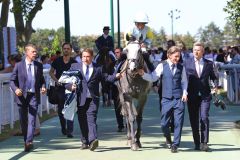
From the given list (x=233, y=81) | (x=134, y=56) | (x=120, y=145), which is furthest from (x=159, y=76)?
(x=233, y=81)

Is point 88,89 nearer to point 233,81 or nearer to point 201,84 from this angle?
point 201,84

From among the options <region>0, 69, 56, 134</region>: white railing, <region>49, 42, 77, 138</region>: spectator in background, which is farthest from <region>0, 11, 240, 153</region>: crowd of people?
<region>0, 69, 56, 134</region>: white railing

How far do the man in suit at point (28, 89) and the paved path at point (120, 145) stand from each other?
1.49 feet

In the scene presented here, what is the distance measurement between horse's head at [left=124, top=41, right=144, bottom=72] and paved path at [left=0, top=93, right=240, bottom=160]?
1.52m

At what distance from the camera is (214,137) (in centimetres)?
1244

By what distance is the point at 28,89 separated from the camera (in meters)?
11.0

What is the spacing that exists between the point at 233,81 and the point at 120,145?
31.0ft

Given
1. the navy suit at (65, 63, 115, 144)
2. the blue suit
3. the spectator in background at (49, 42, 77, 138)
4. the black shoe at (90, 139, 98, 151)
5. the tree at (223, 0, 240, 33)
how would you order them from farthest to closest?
the tree at (223, 0, 240, 33) < the spectator in background at (49, 42, 77, 138) < the navy suit at (65, 63, 115, 144) < the black shoe at (90, 139, 98, 151) < the blue suit

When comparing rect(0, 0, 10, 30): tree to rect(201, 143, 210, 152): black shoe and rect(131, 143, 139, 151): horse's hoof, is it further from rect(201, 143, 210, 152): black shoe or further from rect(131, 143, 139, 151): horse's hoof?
rect(201, 143, 210, 152): black shoe

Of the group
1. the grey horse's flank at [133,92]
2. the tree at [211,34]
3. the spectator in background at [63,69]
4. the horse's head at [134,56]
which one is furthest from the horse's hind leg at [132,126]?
the tree at [211,34]

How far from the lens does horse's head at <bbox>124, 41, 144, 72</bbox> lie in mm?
10327

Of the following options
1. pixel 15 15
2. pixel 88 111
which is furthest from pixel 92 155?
pixel 15 15

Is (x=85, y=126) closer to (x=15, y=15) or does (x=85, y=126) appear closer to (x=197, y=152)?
(x=197, y=152)

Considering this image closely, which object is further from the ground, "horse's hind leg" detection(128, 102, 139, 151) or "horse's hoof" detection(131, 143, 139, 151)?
"horse's hind leg" detection(128, 102, 139, 151)
